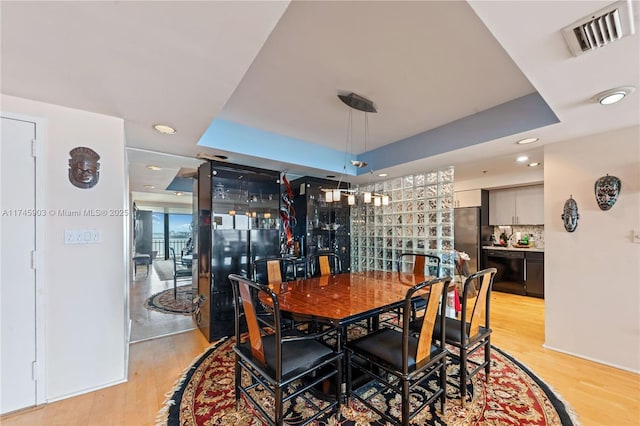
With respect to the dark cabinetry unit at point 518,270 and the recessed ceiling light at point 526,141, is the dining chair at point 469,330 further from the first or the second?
the dark cabinetry unit at point 518,270

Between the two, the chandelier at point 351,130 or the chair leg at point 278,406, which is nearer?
the chair leg at point 278,406

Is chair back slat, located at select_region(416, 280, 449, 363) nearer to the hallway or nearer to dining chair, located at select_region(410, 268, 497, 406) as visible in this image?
dining chair, located at select_region(410, 268, 497, 406)

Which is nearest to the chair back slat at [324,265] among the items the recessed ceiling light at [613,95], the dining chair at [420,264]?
the dining chair at [420,264]

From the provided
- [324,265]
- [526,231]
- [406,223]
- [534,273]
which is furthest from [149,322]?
[526,231]

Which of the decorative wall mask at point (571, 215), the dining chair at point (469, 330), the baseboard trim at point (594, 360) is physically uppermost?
the decorative wall mask at point (571, 215)

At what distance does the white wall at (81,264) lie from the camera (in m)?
1.95

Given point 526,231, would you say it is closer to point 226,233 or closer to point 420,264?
point 420,264

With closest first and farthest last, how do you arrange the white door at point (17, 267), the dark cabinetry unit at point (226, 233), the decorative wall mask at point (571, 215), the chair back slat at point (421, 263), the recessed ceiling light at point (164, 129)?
1. the white door at point (17, 267)
2. the recessed ceiling light at point (164, 129)
3. the decorative wall mask at point (571, 215)
4. the dark cabinetry unit at point (226, 233)
5. the chair back slat at point (421, 263)

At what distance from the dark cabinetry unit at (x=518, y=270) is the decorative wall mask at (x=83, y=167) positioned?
6.42m

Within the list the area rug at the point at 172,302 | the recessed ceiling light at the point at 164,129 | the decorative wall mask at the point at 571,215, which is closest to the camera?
the recessed ceiling light at the point at 164,129

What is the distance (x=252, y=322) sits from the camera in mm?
1617

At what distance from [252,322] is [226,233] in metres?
1.78

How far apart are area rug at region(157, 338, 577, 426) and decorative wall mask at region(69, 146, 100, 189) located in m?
1.80

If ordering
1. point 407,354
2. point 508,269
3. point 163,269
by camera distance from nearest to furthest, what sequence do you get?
point 407,354, point 508,269, point 163,269
